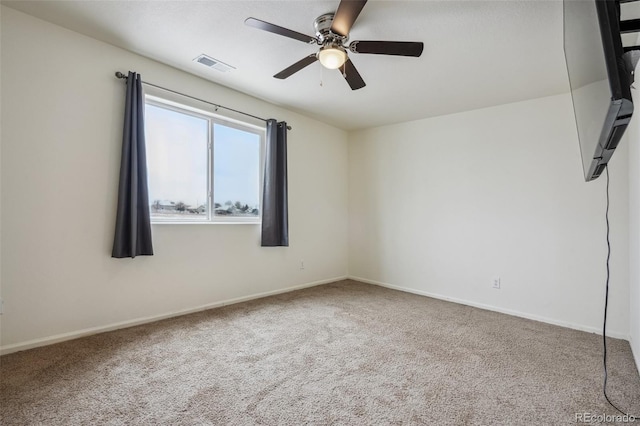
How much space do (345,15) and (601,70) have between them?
1286mm

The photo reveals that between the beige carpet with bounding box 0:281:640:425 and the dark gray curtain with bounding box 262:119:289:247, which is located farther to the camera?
the dark gray curtain with bounding box 262:119:289:247

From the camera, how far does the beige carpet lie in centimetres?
153

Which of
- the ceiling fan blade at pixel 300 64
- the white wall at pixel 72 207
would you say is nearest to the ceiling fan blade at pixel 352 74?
the ceiling fan blade at pixel 300 64

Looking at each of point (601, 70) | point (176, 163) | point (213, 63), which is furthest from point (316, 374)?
point (213, 63)

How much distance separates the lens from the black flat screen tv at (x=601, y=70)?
2.70 feet

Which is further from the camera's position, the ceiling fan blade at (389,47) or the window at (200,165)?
the window at (200,165)

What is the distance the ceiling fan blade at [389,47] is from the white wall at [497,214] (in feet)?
6.56

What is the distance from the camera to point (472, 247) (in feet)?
11.8

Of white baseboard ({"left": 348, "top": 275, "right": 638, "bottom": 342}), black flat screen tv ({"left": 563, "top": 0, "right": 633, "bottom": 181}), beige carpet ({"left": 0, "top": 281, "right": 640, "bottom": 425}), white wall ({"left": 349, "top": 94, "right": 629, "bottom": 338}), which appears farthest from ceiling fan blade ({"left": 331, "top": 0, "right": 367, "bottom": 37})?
white baseboard ({"left": 348, "top": 275, "right": 638, "bottom": 342})

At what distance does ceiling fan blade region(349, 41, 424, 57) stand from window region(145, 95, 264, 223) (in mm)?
1859

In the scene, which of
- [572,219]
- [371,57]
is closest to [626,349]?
[572,219]

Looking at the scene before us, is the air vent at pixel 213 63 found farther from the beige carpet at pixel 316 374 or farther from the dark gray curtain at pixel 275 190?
the beige carpet at pixel 316 374
